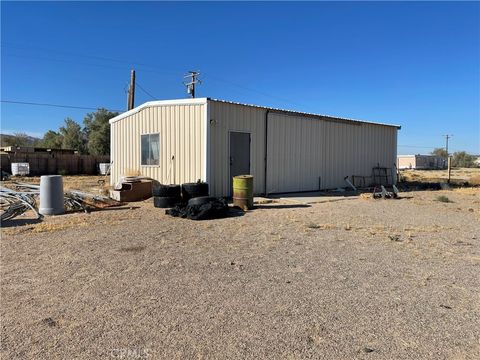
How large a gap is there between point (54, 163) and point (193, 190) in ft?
92.5

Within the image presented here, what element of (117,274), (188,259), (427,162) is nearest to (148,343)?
(117,274)

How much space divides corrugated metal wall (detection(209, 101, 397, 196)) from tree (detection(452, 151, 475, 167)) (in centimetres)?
6203

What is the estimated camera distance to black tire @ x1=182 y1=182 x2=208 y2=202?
37.0 feet

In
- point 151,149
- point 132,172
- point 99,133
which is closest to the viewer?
point 151,149

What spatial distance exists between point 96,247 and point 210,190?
6.56 metres

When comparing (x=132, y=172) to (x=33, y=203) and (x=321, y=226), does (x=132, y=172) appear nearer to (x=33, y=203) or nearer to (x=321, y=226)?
(x=33, y=203)

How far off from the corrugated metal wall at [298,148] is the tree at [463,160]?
204ft

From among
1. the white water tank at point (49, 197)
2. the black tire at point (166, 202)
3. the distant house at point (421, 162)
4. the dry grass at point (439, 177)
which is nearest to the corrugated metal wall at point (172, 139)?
the black tire at point (166, 202)

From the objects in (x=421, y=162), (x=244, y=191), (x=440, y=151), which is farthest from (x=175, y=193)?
(x=440, y=151)

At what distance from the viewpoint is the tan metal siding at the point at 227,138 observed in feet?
41.8

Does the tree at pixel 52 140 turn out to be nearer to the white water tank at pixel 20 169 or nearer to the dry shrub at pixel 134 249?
the white water tank at pixel 20 169

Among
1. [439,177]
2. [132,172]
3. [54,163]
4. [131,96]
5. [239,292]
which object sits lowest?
[239,292]

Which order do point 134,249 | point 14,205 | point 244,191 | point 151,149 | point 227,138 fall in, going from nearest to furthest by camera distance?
point 134,249
point 14,205
point 244,191
point 227,138
point 151,149

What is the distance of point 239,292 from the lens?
4.33 metres
